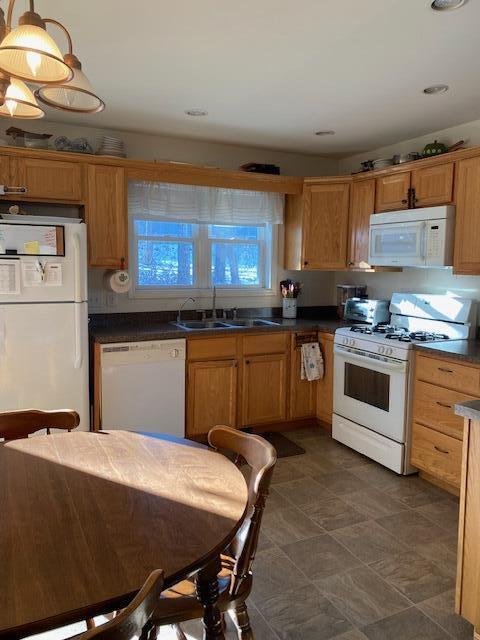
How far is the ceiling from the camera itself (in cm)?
207

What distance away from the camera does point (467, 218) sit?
3.24m

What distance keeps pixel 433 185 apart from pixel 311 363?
1.63 metres

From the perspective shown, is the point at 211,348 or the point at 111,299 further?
the point at 111,299

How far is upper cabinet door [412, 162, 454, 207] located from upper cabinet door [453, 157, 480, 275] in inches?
2.8

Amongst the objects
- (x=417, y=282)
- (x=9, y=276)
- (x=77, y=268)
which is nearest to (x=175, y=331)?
(x=77, y=268)

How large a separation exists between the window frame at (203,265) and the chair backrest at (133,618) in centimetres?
331

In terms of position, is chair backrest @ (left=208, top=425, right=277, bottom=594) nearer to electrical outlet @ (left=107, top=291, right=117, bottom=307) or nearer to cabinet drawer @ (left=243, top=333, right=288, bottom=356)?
cabinet drawer @ (left=243, top=333, right=288, bottom=356)

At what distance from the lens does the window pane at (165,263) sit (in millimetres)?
4141

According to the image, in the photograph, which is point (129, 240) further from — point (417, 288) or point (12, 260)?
point (417, 288)

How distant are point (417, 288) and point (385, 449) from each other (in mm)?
1379

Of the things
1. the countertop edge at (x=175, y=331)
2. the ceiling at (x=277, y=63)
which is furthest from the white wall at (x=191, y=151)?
the countertop edge at (x=175, y=331)

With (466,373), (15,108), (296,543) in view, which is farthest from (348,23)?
(296,543)

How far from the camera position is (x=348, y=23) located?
7.06 ft

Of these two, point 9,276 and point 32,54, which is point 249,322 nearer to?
point 9,276
